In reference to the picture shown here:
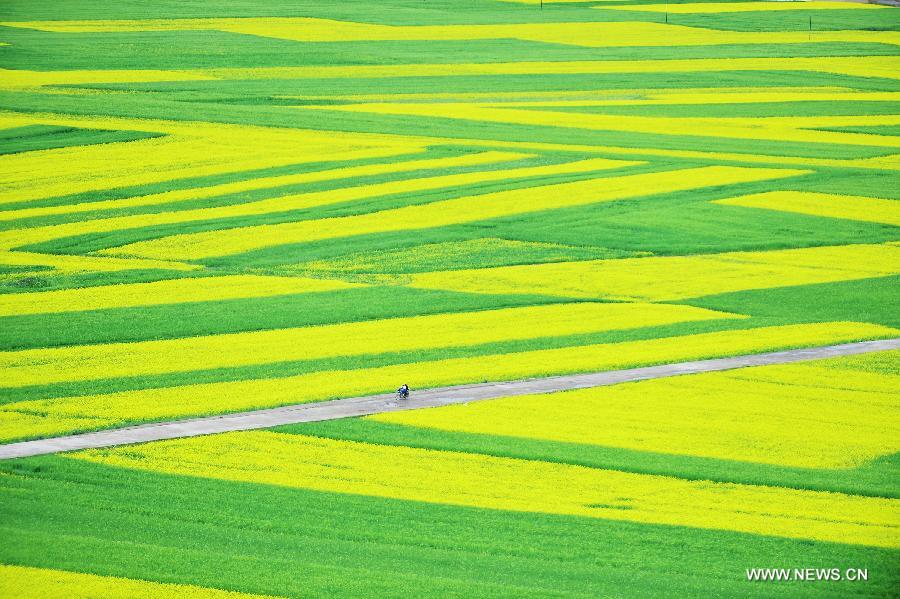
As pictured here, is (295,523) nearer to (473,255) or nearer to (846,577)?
(846,577)

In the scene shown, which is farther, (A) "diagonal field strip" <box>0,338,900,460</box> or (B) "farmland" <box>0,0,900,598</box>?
(A) "diagonal field strip" <box>0,338,900,460</box>

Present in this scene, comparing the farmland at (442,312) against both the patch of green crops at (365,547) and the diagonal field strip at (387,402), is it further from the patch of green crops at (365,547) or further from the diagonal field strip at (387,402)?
the diagonal field strip at (387,402)

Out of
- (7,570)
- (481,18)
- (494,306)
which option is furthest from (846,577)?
(481,18)

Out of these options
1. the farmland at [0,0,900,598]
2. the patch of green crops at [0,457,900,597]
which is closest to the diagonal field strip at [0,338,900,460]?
the farmland at [0,0,900,598]

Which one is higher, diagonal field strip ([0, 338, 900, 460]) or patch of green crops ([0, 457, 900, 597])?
diagonal field strip ([0, 338, 900, 460])

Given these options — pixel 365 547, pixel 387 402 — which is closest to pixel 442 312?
pixel 387 402

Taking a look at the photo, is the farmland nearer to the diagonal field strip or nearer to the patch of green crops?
the patch of green crops

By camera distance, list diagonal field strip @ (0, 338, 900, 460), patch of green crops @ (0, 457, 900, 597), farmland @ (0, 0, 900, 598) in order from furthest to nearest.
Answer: diagonal field strip @ (0, 338, 900, 460) < farmland @ (0, 0, 900, 598) < patch of green crops @ (0, 457, 900, 597)
